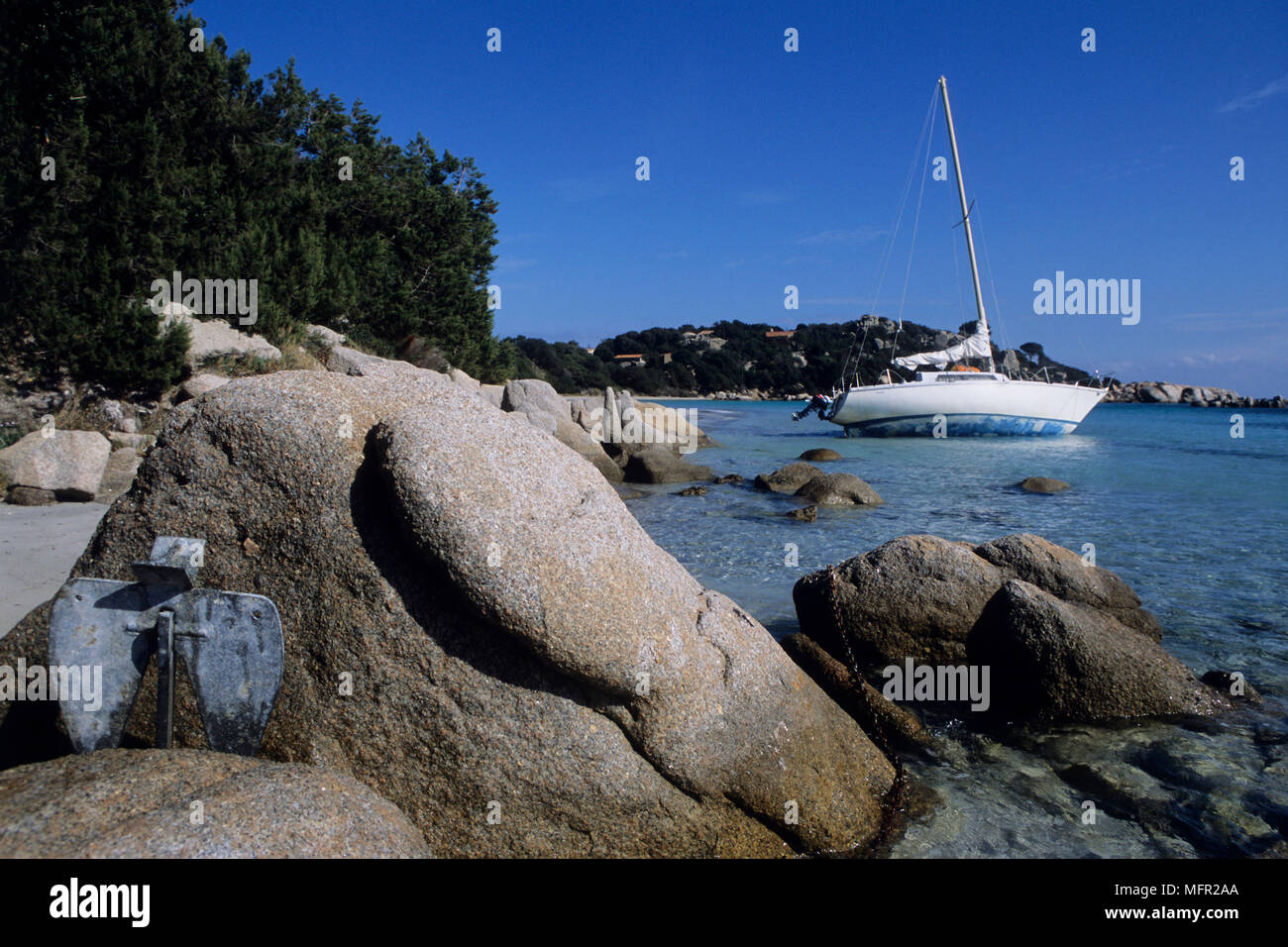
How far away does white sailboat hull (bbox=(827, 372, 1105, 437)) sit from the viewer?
36844 millimetres

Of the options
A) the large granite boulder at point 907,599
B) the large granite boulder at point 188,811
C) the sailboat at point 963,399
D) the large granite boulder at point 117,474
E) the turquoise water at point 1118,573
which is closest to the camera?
the large granite boulder at point 188,811

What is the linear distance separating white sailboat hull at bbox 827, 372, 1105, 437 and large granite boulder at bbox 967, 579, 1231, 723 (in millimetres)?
32398

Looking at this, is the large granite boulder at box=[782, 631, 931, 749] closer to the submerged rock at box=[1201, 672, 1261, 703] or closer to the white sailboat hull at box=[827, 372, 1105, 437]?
the submerged rock at box=[1201, 672, 1261, 703]

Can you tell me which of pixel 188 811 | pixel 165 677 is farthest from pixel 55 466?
pixel 188 811

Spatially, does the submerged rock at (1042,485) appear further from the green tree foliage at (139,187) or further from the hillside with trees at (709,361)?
the hillside with trees at (709,361)

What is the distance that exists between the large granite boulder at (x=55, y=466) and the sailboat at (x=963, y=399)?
3199 cm

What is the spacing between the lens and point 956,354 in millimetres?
38125

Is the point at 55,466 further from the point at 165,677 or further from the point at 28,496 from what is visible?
the point at 165,677

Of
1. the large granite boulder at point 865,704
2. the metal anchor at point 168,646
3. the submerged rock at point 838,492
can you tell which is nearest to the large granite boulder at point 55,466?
the metal anchor at point 168,646

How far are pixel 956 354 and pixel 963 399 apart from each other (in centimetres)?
256

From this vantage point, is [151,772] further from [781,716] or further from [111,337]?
[111,337]

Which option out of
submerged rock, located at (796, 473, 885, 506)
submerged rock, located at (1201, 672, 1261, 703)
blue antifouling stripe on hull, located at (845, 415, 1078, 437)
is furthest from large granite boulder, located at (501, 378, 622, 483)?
blue antifouling stripe on hull, located at (845, 415, 1078, 437)

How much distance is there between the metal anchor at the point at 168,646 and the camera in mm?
2918

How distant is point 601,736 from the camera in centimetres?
337
